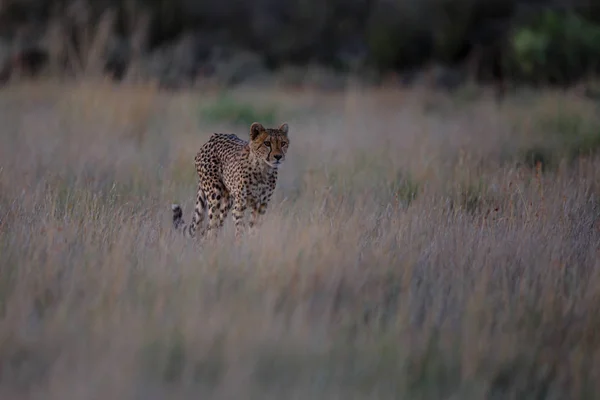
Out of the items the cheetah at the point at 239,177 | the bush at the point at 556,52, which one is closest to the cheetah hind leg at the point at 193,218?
the cheetah at the point at 239,177

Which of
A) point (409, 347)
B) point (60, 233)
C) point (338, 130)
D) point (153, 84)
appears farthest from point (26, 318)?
point (338, 130)

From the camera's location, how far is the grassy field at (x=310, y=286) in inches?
111

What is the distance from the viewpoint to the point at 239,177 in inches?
198

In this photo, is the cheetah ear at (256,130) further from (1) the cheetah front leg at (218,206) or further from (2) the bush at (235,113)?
(2) the bush at (235,113)

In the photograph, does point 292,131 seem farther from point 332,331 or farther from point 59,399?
point 59,399

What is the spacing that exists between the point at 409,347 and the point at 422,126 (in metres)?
6.81

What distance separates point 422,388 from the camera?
9.36 ft

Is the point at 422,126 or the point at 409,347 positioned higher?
the point at 422,126

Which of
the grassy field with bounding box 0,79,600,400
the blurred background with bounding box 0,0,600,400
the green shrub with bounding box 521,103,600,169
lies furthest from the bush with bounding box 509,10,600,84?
the grassy field with bounding box 0,79,600,400

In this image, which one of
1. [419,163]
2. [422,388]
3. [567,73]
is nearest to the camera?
[422,388]

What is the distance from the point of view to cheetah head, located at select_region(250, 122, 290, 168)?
4941mm

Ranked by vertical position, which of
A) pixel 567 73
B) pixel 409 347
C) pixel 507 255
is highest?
pixel 567 73

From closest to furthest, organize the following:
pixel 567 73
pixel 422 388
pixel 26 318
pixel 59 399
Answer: pixel 59 399 < pixel 422 388 < pixel 26 318 < pixel 567 73

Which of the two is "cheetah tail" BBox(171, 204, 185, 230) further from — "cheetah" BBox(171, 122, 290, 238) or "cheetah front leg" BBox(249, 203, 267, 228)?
"cheetah front leg" BBox(249, 203, 267, 228)
